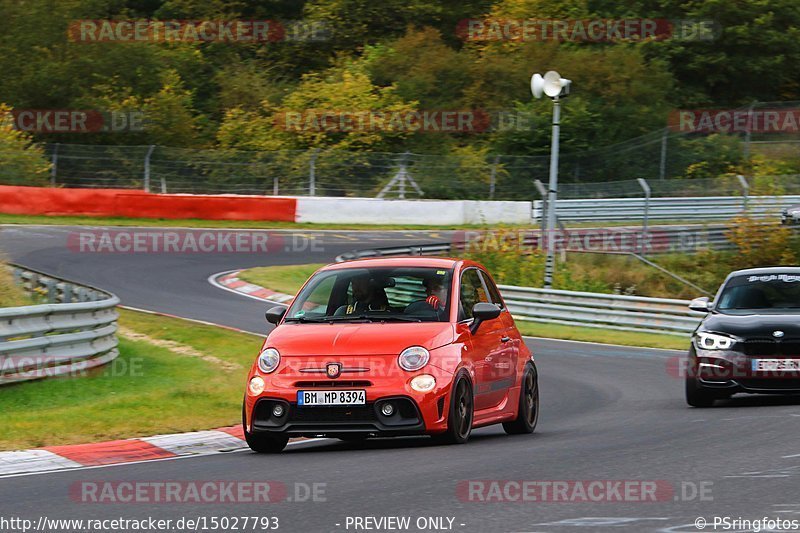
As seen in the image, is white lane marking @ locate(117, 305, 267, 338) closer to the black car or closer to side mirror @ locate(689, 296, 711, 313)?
side mirror @ locate(689, 296, 711, 313)

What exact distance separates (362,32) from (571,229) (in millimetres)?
30327

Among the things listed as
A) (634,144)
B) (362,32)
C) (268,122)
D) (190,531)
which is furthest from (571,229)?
(362,32)

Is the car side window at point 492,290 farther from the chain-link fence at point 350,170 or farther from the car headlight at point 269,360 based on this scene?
the chain-link fence at point 350,170

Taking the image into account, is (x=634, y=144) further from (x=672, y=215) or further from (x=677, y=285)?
(x=677, y=285)

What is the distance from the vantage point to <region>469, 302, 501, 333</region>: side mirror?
35.2 feet

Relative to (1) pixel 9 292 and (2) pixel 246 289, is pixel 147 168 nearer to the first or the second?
(2) pixel 246 289

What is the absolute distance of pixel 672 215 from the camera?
107ft

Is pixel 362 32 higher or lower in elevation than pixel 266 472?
higher

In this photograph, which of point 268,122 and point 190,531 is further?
point 268,122

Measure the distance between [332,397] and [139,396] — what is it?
4.36 m

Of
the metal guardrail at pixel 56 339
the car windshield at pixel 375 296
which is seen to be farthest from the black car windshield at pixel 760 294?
the metal guardrail at pixel 56 339

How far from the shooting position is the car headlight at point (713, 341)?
1356 centimetres

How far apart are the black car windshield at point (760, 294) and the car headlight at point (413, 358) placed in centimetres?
556

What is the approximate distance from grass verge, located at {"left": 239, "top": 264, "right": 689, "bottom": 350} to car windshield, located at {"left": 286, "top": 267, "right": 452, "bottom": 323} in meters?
13.3
